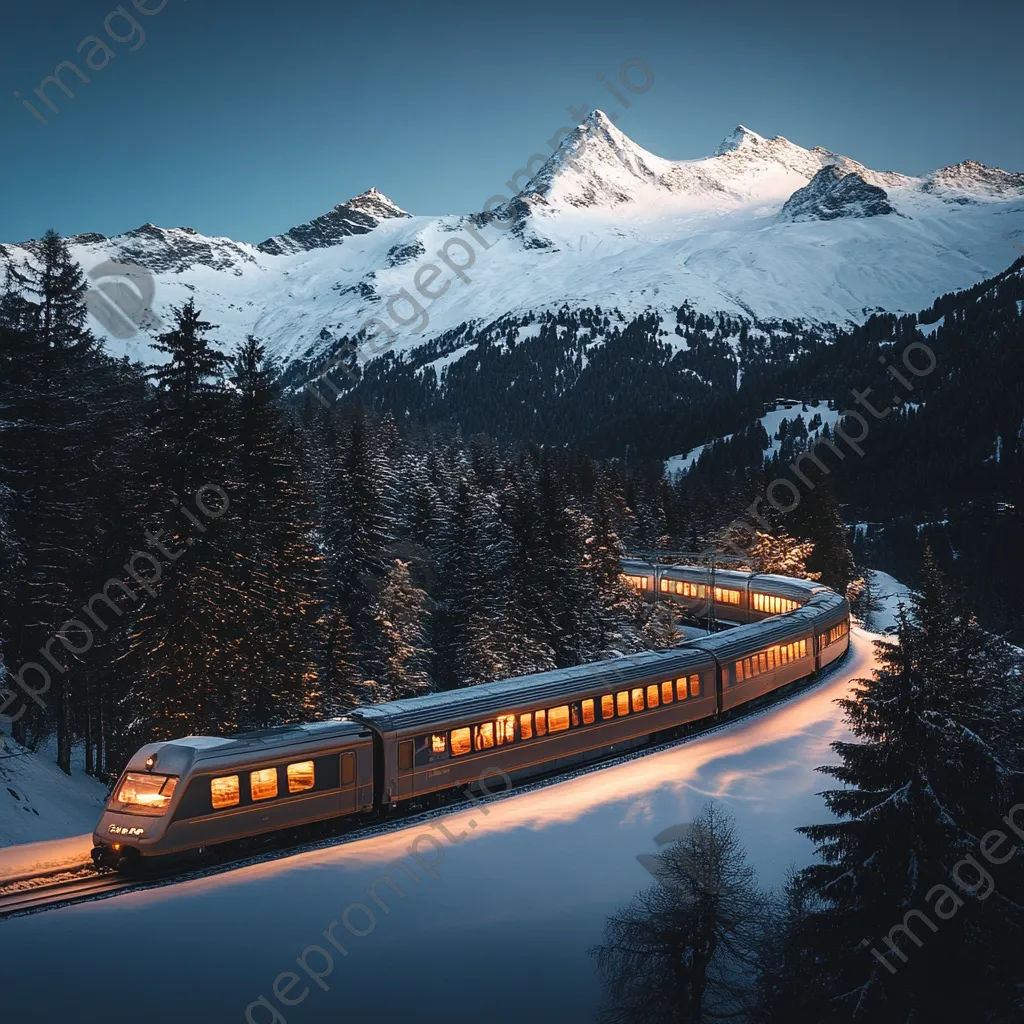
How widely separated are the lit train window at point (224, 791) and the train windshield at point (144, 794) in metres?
0.80

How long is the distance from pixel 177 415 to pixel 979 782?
931 inches

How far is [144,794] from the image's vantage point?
1656cm

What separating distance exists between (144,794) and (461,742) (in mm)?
7796

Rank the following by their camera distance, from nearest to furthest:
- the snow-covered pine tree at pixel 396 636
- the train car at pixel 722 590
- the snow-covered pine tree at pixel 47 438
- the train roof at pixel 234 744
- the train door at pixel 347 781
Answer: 1. the train roof at pixel 234 744
2. the train door at pixel 347 781
3. the snow-covered pine tree at pixel 47 438
4. the snow-covered pine tree at pixel 396 636
5. the train car at pixel 722 590

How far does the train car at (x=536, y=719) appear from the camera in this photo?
20344mm

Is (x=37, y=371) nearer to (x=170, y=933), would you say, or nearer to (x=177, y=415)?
(x=177, y=415)

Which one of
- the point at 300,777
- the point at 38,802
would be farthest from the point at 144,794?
the point at 38,802

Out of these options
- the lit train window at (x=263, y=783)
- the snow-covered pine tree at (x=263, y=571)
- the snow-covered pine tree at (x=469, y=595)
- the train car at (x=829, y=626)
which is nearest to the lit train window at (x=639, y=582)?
the snow-covered pine tree at (x=469, y=595)

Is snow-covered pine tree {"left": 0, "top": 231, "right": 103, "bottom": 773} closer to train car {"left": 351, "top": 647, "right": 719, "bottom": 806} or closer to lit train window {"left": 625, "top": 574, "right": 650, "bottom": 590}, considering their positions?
train car {"left": 351, "top": 647, "right": 719, "bottom": 806}

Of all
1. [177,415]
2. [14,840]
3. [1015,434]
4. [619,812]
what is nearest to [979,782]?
[619,812]

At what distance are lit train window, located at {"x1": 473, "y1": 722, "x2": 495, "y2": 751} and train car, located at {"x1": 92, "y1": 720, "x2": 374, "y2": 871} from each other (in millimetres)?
3605

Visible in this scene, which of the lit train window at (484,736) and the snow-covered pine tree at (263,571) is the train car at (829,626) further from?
the snow-covered pine tree at (263,571)

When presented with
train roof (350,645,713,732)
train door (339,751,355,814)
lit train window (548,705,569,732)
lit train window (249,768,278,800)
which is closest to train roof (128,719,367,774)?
lit train window (249,768,278,800)

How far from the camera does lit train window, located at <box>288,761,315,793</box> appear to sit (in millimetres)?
17969
